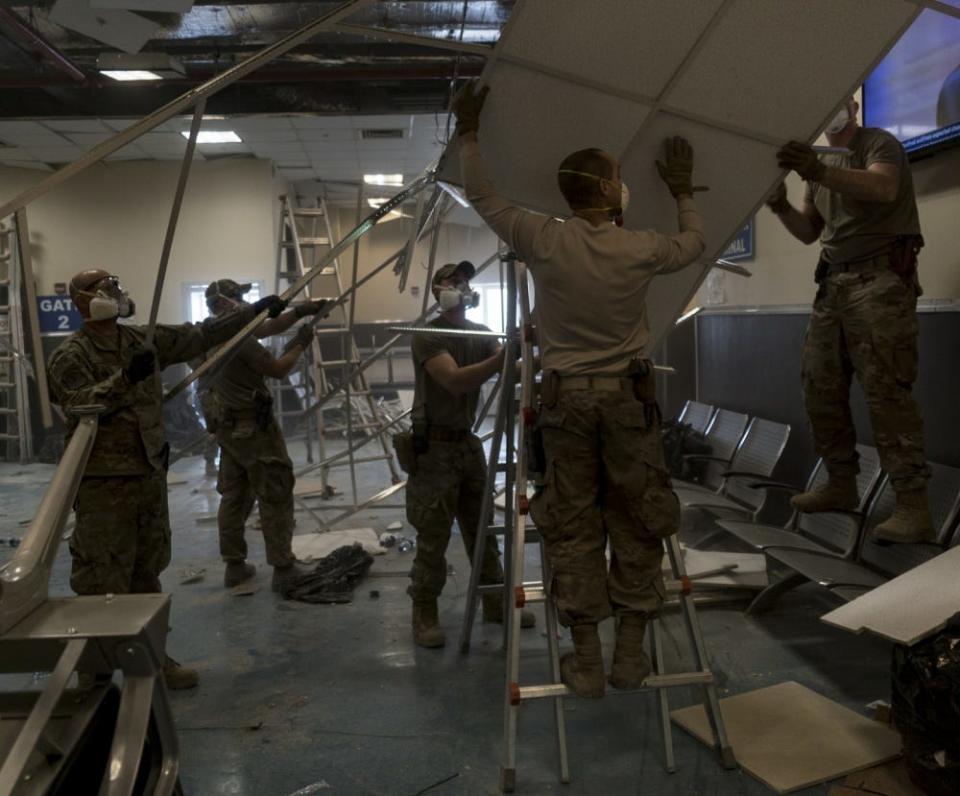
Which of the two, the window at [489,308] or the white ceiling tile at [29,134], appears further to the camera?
the window at [489,308]

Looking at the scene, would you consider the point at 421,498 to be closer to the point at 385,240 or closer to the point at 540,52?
the point at 540,52

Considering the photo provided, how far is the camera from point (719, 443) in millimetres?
5617

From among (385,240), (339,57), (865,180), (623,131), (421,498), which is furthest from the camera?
(385,240)

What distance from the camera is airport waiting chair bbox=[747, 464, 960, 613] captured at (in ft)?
10.4

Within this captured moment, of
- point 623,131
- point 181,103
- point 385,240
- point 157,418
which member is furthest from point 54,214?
point 623,131

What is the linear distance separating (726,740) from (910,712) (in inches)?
22.0

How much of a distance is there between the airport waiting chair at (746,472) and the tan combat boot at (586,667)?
236 cm

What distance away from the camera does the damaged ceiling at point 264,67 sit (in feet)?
17.1

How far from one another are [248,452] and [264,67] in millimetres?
3035

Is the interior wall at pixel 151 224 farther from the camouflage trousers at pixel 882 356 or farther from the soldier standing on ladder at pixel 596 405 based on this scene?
the soldier standing on ladder at pixel 596 405

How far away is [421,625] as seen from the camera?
12.1 feet

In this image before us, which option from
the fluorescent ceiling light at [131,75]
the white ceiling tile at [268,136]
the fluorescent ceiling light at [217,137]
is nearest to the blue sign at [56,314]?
the fluorescent ceiling light at [217,137]

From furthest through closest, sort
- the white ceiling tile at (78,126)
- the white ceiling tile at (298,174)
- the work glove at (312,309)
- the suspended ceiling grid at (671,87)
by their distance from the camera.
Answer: the white ceiling tile at (298,174) < the white ceiling tile at (78,126) < the work glove at (312,309) < the suspended ceiling grid at (671,87)

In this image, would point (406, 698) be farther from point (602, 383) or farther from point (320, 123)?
point (320, 123)
